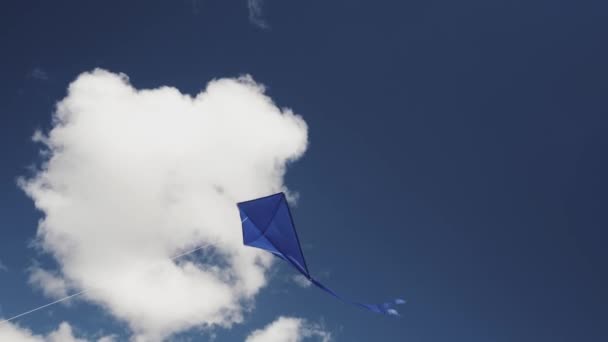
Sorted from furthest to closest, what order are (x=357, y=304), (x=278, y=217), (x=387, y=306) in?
(x=278, y=217) → (x=387, y=306) → (x=357, y=304)

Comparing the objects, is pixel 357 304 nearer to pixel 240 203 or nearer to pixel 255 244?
pixel 255 244

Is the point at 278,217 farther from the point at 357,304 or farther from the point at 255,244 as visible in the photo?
the point at 357,304

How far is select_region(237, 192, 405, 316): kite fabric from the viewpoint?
10.7m

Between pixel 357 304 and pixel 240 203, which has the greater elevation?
pixel 240 203

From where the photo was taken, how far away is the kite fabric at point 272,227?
10680mm

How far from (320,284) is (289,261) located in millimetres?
1550

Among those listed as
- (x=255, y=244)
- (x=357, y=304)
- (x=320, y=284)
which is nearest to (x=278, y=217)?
(x=255, y=244)

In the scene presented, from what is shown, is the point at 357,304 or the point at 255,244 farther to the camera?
the point at 255,244

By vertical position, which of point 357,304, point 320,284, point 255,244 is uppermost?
point 255,244

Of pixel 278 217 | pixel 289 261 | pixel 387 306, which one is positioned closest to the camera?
pixel 387 306

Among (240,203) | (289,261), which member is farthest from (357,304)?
(240,203)

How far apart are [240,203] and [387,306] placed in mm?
5504

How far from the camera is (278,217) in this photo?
36.3 ft

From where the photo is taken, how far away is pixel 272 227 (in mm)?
11180
